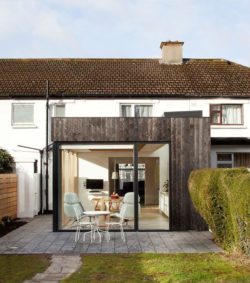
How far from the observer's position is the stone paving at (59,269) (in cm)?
936

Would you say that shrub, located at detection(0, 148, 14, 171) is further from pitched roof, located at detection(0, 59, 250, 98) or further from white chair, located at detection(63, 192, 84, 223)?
white chair, located at detection(63, 192, 84, 223)

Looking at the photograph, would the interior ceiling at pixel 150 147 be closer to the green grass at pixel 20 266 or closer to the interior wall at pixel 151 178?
the interior wall at pixel 151 178

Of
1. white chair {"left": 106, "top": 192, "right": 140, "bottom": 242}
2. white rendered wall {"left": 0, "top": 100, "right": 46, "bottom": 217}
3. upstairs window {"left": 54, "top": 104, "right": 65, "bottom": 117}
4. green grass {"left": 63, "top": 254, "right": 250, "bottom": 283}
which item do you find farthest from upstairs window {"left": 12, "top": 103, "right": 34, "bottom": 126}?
green grass {"left": 63, "top": 254, "right": 250, "bottom": 283}

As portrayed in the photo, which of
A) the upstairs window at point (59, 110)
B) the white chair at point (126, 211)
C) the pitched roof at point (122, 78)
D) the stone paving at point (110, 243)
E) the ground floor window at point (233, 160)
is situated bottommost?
the stone paving at point (110, 243)

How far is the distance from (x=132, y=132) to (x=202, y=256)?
5.51m

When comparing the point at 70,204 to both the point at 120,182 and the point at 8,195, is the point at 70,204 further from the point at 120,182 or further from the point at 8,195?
the point at 8,195

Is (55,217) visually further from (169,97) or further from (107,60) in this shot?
(107,60)

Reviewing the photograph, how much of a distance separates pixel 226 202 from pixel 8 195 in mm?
9829

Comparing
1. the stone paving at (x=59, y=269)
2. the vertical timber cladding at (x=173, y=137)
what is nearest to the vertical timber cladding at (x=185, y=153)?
the vertical timber cladding at (x=173, y=137)

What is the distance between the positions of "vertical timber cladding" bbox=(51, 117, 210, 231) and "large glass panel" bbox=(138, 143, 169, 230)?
26 cm

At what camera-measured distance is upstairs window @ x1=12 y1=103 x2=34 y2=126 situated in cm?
2459

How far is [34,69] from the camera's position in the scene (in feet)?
91.5

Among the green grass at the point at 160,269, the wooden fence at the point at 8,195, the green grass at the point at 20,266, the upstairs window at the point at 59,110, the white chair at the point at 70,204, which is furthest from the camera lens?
the upstairs window at the point at 59,110
